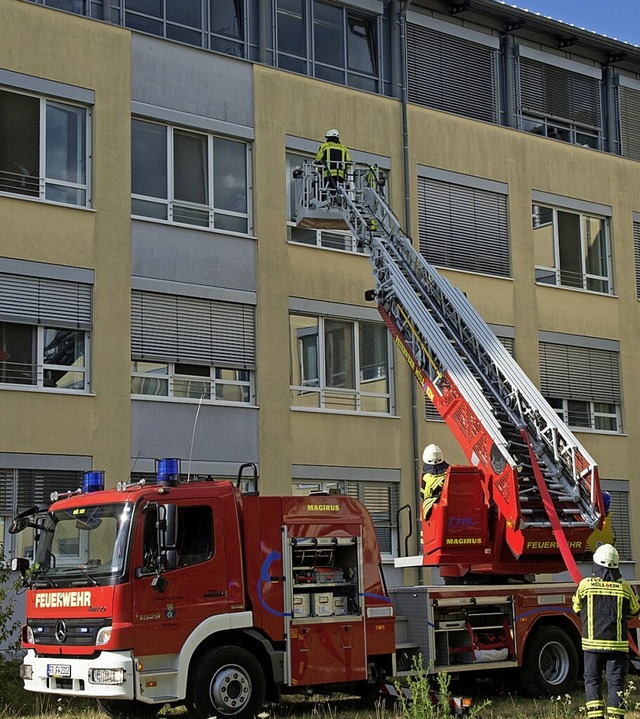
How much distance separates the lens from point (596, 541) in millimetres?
13367

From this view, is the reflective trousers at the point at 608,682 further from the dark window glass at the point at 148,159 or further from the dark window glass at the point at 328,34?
the dark window glass at the point at 328,34

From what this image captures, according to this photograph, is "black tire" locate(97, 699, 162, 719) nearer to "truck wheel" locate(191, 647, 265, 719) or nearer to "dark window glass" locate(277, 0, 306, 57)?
"truck wheel" locate(191, 647, 265, 719)

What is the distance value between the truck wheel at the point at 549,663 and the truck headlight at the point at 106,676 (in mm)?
5241

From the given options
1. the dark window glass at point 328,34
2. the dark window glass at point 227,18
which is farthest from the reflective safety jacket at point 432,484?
the dark window glass at point 328,34

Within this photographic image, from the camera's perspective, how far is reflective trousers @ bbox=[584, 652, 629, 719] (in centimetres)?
1060

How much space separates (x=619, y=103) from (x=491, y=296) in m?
6.79

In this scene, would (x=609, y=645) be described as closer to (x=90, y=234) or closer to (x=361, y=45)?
(x=90, y=234)

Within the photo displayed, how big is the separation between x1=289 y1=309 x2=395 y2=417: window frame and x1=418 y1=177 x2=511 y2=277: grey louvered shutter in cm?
231

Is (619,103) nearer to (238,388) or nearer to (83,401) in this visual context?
(238,388)

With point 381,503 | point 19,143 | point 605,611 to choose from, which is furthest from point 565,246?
point 605,611

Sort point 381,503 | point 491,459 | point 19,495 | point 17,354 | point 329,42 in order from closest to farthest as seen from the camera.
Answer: point 491,459
point 19,495
point 17,354
point 381,503
point 329,42

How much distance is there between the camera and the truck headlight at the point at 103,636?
36.2 ft

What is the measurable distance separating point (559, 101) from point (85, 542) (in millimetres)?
18104

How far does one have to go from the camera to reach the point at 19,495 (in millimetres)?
17469
